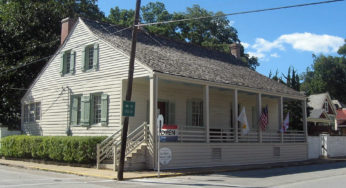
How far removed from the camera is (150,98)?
16.3 meters

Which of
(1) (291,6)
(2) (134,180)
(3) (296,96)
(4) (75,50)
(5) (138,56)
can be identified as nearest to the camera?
(1) (291,6)

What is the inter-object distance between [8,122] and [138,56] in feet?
51.0

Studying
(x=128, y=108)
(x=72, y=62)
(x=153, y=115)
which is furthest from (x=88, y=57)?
(x=128, y=108)

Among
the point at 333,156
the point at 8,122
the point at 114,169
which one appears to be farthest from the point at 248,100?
the point at 8,122

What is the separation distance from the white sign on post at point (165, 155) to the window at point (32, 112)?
10723 mm

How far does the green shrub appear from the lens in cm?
1669

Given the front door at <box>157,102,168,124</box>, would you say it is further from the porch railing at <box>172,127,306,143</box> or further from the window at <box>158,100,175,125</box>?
the porch railing at <box>172,127,306,143</box>

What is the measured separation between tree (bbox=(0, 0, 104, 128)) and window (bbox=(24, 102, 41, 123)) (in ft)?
11.0

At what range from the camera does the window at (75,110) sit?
20234 mm

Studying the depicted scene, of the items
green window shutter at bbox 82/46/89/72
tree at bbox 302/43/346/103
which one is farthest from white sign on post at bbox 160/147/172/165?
tree at bbox 302/43/346/103

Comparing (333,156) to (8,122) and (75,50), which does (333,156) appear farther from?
(8,122)

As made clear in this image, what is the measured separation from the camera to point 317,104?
1919 inches

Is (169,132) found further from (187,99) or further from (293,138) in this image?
(293,138)

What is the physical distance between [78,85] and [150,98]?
19.9ft
